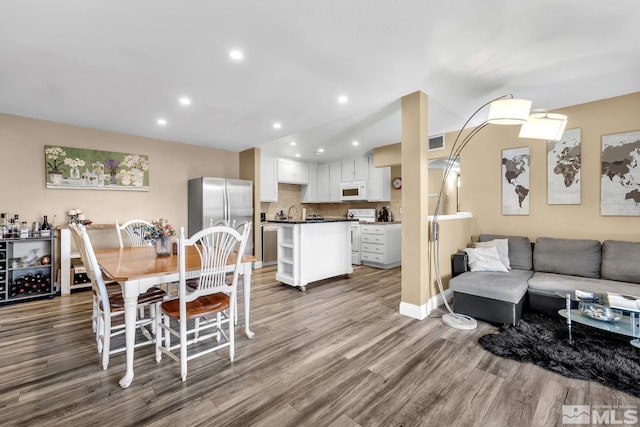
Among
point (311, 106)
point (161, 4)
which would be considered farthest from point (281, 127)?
point (161, 4)

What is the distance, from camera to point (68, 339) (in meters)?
2.59

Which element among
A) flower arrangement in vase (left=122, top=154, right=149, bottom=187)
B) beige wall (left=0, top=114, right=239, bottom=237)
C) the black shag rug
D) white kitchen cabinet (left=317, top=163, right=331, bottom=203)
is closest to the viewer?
the black shag rug

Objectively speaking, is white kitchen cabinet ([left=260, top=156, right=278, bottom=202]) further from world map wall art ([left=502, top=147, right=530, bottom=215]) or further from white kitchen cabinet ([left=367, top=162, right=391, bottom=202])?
world map wall art ([left=502, top=147, right=530, bottom=215])

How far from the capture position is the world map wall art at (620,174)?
3129mm

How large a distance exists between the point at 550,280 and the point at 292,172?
5241mm

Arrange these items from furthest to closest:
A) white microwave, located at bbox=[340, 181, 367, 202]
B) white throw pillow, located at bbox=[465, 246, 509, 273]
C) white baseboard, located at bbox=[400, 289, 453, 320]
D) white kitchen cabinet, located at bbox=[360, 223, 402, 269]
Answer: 1. white microwave, located at bbox=[340, 181, 367, 202]
2. white kitchen cabinet, located at bbox=[360, 223, 402, 269]
3. white throw pillow, located at bbox=[465, 246, 509, 273]
4. white baseboard, located at bbox=[400, 289, 453, 320]

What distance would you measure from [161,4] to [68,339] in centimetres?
286

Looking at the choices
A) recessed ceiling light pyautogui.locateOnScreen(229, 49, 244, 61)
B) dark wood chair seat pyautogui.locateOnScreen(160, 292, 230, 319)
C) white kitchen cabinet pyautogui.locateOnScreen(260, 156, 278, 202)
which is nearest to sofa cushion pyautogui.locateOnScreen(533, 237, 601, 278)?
dark wood chair seat pyautogui.locateOnScreen(160, 292, 230, 319)

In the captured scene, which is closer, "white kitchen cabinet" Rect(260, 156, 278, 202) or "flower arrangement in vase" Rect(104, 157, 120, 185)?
"flower arrangement in vase" Rect(104, 157, 120, 185)

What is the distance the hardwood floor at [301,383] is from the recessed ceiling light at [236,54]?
243cm

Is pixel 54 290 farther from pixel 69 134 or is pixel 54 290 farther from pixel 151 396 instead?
pixel 151 396

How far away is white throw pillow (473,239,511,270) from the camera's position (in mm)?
3541

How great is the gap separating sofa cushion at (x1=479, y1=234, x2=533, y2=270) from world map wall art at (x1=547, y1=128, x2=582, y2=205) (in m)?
0.61

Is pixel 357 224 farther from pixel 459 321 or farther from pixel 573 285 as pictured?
pixel 573 285
